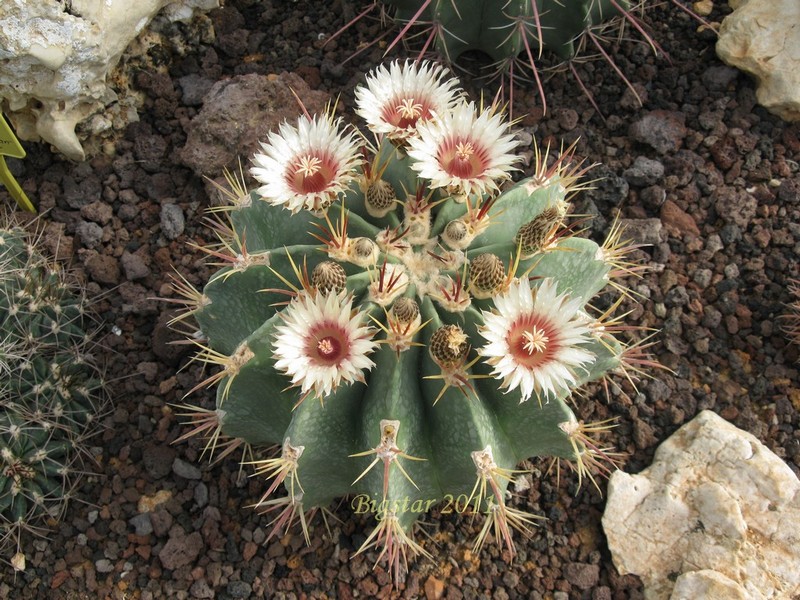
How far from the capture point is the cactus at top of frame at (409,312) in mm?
1431

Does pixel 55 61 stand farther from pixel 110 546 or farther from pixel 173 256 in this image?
pixel 110 546

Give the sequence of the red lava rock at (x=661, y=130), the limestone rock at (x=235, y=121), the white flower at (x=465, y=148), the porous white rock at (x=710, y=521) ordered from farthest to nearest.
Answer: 1. the red lava rock at (x=661, y=130)
2. the limestone rock at (x=235, y=121)
3. the porous white rock at (x=710, y=521)
4. the white flower at (x=465, y=148)

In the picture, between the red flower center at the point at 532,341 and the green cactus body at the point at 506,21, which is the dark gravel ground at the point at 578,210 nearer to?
the green cactus body at the point at 506,21

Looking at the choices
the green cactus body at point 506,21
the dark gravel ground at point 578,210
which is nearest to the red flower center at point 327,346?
the dark gravel ground at point 578,210

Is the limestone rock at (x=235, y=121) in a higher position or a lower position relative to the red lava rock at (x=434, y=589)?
higher

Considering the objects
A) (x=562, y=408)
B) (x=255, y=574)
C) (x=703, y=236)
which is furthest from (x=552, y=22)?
(x=255, y=574)

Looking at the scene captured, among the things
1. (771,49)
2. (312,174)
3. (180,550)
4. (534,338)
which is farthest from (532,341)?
(771,49)

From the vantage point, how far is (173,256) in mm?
2535

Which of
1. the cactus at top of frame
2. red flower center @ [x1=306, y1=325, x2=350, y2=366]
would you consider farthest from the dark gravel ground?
red flower center @ [x1=306, y1=325, x2=350, y2=366]

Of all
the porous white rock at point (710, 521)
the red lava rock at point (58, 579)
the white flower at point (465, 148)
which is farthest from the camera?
the red lava rock at point (58, 579)

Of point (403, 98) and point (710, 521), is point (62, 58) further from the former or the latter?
point (710, 521)

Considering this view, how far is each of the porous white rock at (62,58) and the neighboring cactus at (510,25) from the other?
79 centimetres

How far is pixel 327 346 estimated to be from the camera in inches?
55.5

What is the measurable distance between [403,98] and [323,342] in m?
0.58
